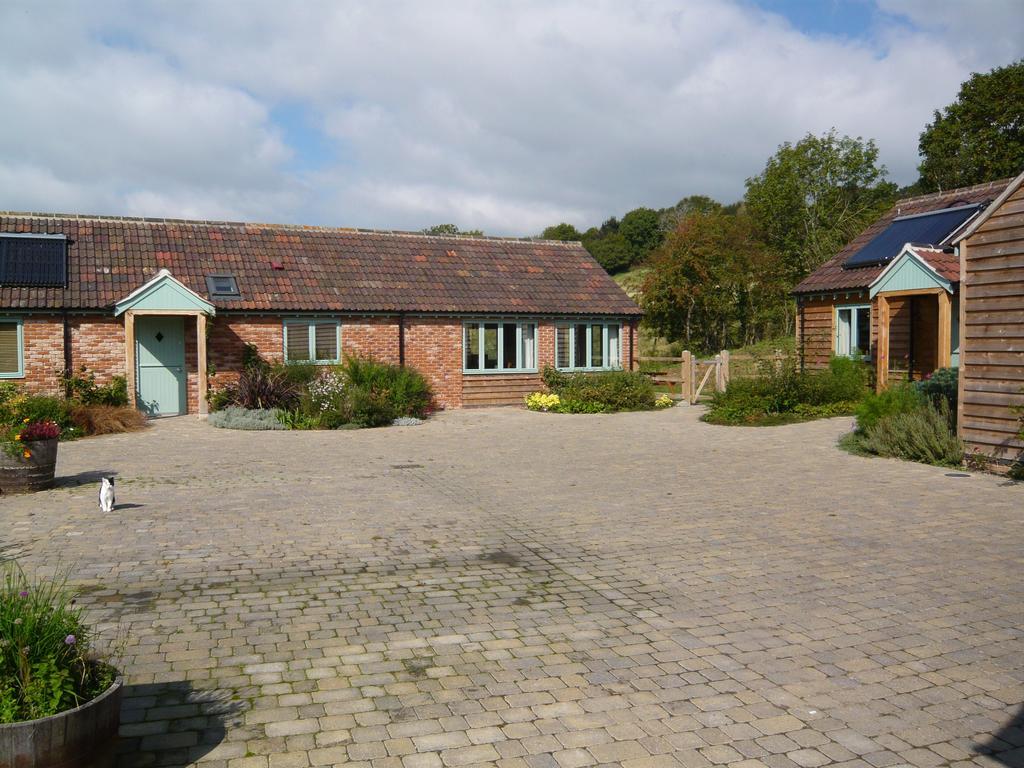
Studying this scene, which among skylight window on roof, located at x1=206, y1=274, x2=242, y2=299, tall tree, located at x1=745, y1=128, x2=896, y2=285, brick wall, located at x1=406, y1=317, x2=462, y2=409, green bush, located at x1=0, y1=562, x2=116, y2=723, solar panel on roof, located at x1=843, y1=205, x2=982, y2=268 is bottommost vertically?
green bush, located at x1=0, y1=562, x2=116, y2=723

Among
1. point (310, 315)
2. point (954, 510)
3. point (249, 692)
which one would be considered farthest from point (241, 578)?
point (310, 315)

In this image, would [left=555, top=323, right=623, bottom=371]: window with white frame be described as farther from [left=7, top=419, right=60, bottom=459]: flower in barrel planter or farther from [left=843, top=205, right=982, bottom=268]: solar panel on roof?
[left=7, top=419, right=60, bottom=459]: flower in barrel planter

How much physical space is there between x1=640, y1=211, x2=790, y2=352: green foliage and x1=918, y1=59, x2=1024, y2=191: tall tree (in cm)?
921

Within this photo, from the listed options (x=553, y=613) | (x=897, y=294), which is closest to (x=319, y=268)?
(x=897, y=294)

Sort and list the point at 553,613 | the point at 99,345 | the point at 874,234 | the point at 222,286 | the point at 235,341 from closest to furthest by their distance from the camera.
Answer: the point at 553,613 → the point at 99,345 → the point at 235,341 → the point at 222,286 → the point at 874,234

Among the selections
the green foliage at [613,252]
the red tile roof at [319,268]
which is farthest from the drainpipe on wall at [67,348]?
the green foliage at [613,252]

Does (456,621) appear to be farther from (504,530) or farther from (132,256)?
(132,256)

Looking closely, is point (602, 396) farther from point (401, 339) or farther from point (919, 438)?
point (919, 438)

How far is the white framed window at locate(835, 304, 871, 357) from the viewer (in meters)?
23.8

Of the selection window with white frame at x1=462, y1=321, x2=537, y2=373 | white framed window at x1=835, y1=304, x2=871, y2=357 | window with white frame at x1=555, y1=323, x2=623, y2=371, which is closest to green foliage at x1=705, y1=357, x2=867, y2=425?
white framed window at x1=835, y1=304, x2=871, y2=357

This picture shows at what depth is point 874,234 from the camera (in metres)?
26.2

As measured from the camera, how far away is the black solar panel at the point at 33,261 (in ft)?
64.5

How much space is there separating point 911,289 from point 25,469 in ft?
57.8

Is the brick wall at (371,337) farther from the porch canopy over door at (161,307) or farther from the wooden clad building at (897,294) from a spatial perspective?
the wooden clad building at (897,294)
